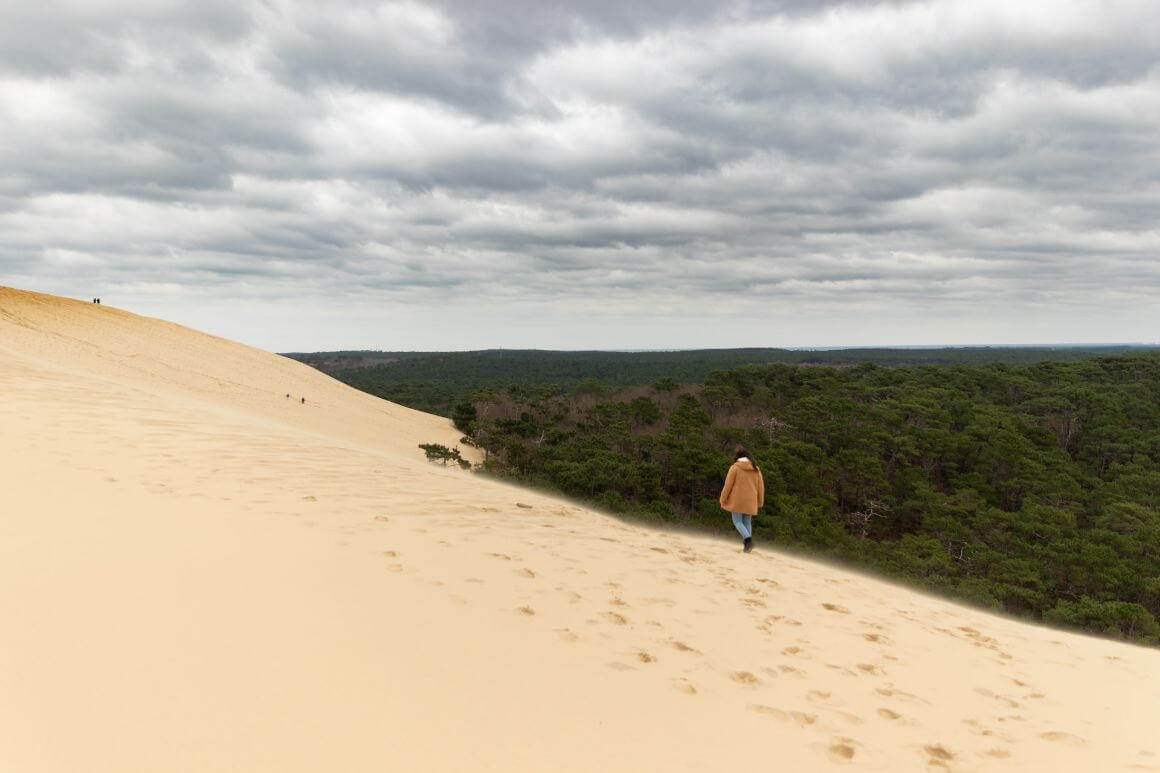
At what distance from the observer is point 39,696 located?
2.89m

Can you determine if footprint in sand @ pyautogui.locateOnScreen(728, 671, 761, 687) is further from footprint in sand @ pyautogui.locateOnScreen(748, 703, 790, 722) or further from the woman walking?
the woman walking

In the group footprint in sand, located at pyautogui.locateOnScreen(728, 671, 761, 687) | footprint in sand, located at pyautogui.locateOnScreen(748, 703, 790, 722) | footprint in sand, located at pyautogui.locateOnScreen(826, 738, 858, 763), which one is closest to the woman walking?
footprint in sand, located at pyautogui.locateOnScreen(728, 671, 761, 687)

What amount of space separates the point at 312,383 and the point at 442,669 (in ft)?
141

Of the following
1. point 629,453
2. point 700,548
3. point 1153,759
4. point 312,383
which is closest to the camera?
point 1153,759

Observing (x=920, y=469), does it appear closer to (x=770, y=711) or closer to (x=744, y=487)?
(x=744, y=487)

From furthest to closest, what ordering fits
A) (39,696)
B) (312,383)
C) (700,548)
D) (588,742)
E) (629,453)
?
1. (312,383)
2. (629,453)
3. (700,548)
4. (588,742)
5. (39,696)

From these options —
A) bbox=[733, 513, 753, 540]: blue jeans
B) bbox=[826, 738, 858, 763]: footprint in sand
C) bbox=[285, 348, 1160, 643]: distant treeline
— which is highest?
bbox=[826, 738, 858, 763]: footprint in sand

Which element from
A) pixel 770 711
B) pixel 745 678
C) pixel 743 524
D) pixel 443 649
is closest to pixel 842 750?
pixel 770 711

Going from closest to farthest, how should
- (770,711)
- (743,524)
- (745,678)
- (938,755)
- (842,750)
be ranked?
(842,750), (938,755), (770,711), (745,678), (743,524)

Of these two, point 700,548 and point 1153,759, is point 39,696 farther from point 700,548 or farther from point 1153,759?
point 700,548

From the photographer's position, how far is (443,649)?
3.99 metres

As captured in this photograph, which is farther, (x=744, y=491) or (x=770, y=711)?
(x=744, y=491)

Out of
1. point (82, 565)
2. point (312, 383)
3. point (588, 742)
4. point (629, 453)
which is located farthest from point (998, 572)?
point (312, 383)

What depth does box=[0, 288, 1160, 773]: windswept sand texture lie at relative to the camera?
2992 mm
